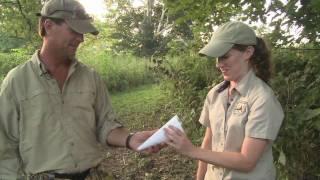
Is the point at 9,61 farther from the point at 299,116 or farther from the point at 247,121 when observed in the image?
the point at 247,121

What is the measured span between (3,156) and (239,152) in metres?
1.36

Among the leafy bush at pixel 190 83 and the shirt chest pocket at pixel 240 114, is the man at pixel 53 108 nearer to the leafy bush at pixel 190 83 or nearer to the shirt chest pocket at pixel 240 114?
the shirt chest pocket at pixel 240 114

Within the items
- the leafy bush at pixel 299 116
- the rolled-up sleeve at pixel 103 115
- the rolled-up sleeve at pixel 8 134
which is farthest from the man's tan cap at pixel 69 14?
the leafy bush at pixel 299 116

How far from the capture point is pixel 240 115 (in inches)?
96.6

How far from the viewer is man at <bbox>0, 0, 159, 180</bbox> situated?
2.73 metres

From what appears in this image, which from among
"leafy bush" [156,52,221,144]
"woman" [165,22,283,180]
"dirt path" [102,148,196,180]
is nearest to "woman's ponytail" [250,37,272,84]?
"woman" [165,22,283,180]

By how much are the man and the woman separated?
20.3 inches

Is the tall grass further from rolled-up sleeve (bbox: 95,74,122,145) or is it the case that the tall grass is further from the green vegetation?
rolled-up sleeve (bbox: 95,74,122,145)

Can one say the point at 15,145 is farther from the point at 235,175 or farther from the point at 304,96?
the point at 304,96

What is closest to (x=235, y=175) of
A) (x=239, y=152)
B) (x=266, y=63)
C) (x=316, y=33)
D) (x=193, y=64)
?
(x=239, y=152)

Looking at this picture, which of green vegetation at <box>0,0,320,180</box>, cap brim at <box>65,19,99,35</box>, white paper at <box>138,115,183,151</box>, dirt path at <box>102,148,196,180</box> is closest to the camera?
white paper at <box>138,115,183,151</box>

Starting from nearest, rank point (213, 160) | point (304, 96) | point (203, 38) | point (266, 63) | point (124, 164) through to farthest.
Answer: point (213, 160) → point (266, 63) → point (304, 96) → point (203, 38) → point (124, 164)

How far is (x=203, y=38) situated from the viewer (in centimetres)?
663

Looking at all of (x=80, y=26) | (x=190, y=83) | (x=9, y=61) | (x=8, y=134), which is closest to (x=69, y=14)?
(x=80, y=26)
